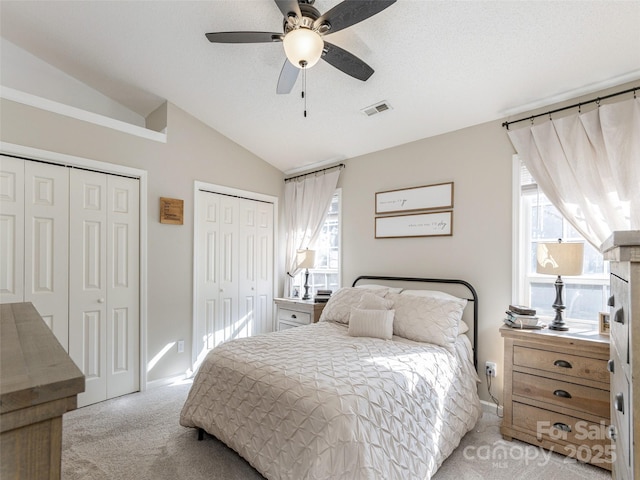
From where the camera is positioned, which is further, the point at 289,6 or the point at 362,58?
the point at 362,58

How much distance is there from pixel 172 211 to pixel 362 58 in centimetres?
239

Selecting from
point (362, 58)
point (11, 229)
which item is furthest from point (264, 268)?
point (362, 58)

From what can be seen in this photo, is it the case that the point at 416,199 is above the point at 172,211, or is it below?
above

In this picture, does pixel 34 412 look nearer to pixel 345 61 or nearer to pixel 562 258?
pixel 345 61

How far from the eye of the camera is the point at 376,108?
307 cm

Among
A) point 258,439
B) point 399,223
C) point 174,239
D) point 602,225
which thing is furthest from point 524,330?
point 174,239

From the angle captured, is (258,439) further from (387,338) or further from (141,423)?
(141,423)

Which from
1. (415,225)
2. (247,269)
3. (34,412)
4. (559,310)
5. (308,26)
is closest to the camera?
(34,412)

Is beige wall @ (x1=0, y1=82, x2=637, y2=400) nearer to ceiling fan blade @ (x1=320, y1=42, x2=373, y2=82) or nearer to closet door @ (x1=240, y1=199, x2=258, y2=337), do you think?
closet door @ (x1=240, y1=199, x2=258, y2=337)

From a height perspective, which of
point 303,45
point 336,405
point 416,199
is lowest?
point 336,405

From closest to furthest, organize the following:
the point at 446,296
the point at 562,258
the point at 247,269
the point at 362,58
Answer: the point at 562,258, the point at 362,58, the point at 446,296, the point at 247,269

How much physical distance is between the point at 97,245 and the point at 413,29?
316cm

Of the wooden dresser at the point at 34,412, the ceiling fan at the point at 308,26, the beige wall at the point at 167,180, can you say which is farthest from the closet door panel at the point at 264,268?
the wooden dresser at the point at 34,412

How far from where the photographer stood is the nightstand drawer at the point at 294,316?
12.5ft
